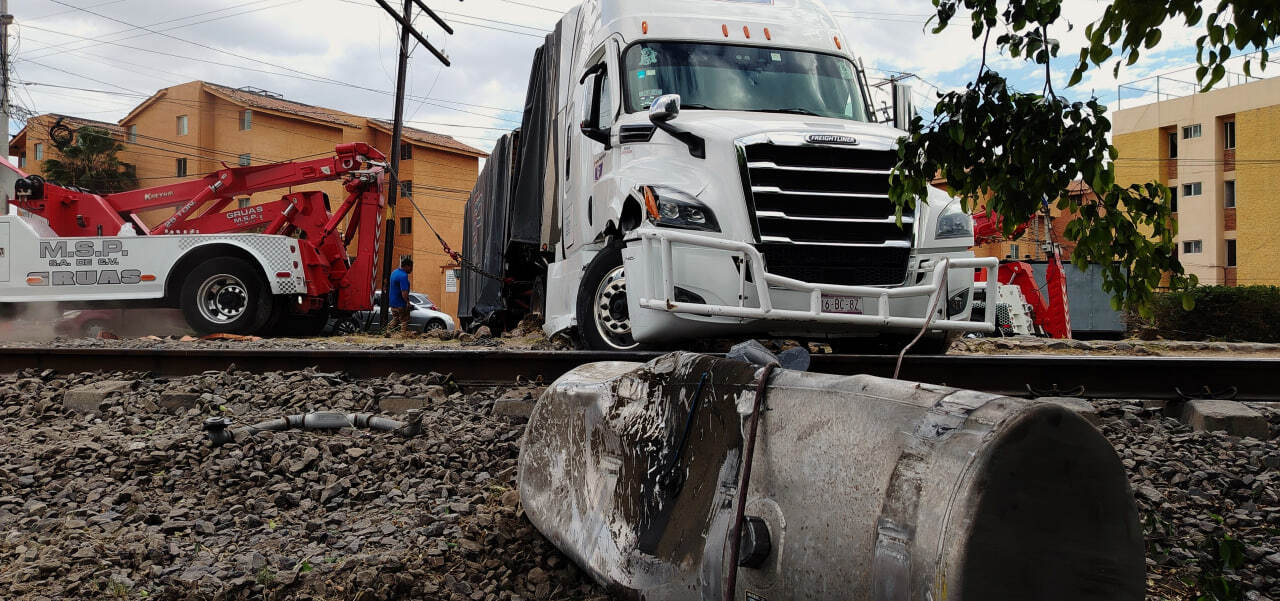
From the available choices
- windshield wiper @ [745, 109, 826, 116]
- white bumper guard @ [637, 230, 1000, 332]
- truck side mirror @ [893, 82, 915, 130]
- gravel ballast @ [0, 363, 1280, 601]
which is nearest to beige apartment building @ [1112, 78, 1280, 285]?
truck side mirror @ [893, 82, 915, 130]

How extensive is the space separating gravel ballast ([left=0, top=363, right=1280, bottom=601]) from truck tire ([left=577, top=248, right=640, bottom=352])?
161 centimetres

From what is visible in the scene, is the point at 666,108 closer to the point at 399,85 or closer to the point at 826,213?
A: the point at 826,213

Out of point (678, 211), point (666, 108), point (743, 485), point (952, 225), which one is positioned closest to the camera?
point (743, 485)

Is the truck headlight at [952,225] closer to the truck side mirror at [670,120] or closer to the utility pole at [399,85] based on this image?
the truck side mirror at [670,120]

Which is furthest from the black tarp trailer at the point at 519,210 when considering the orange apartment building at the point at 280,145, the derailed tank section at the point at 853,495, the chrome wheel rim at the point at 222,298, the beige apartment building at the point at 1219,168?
the beige apartment building at the point at 1219,168

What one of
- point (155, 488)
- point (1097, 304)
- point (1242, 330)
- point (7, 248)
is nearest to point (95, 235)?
point (7, 248)

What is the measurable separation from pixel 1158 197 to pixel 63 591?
13.0ft

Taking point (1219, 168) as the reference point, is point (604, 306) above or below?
below

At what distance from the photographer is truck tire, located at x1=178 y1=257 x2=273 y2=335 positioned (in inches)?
452

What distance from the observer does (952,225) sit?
6195 mm

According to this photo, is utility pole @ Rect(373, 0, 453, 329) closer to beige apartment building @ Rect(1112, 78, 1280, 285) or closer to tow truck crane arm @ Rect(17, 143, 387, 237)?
tow truck crane arm @ Rect(17, 143, 387, 237)

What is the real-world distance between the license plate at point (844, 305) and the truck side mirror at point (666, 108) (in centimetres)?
171

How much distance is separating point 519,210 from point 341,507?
23.6ft

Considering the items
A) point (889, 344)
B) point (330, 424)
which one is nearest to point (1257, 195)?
point (889, 344)
